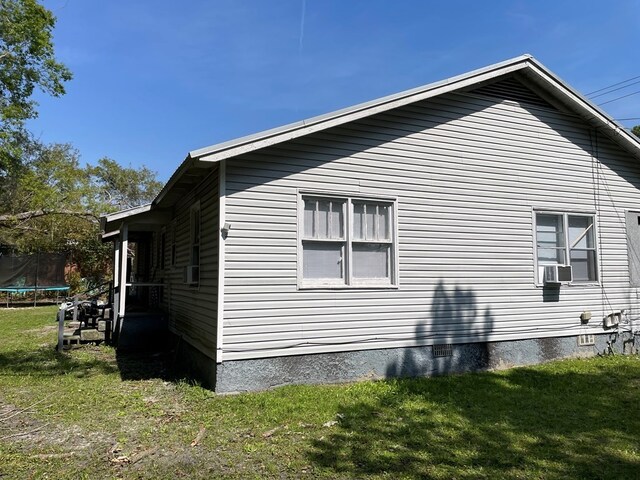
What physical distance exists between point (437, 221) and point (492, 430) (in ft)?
12.0

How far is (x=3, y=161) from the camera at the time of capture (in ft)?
70.5

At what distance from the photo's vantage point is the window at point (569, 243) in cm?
893

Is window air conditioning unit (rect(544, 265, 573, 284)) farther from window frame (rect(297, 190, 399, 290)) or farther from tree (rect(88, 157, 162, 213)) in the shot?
tree (rect(88, 157, 162, 213))

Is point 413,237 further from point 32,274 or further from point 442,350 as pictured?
point 32,274

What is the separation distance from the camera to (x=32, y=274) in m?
23.2

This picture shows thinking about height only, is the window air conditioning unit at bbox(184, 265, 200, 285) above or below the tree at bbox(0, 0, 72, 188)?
below

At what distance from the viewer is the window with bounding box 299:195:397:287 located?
7.06 metres

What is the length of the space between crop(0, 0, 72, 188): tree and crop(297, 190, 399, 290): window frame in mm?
20242

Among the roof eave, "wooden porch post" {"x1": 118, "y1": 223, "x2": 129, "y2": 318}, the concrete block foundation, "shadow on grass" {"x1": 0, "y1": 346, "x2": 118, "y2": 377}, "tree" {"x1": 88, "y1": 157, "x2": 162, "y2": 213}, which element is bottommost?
"shadow on grass" {"x1": 0, "y1": 346, "x2": 118, "y2": 377}

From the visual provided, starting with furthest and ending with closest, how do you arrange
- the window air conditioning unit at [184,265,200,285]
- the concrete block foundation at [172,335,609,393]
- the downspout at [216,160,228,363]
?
the window air conditioning unit at [184,265,200,285] → the concrete block foundation at [172,335,609,393] → the downspout at [216,160,228,363]

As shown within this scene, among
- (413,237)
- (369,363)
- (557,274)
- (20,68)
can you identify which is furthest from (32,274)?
(557,274)

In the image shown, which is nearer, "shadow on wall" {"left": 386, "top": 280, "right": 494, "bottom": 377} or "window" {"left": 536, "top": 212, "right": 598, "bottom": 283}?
"shadow on wall" {"left": 386, "top": 280, "right": 494, "bottom": 377}

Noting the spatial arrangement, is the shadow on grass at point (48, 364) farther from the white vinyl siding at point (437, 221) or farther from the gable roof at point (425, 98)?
the white vinyl siding at point (437, 221)

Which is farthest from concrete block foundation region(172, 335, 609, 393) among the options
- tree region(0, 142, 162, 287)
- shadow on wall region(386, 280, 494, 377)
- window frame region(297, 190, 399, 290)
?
tree region(0, 142, 162, 287)
